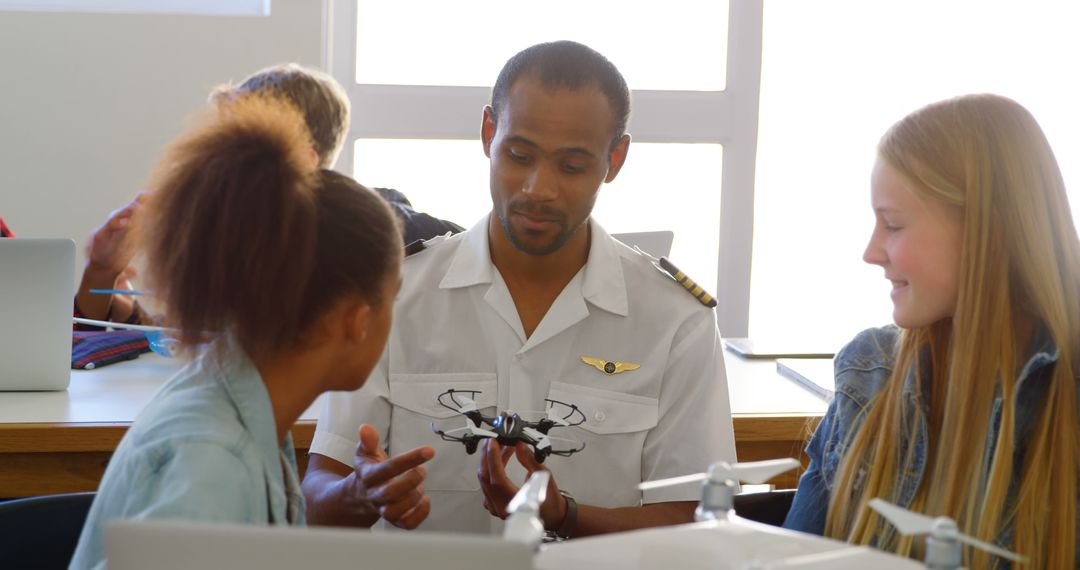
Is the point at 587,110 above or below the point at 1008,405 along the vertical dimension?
above

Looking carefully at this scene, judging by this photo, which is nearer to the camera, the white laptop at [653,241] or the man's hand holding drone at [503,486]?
the man's hand holding drone at [503,486]

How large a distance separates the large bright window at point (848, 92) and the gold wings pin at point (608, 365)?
8.01ft

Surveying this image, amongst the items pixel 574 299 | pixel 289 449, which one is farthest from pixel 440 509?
pixel 289 449

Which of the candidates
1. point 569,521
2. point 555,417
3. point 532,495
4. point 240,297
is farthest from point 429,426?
point 532,495

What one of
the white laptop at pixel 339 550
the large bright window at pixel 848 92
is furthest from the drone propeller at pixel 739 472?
the large bright window at pixel 848 92

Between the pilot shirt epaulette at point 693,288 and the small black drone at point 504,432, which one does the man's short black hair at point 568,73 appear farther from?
the small black drone at point 504,432

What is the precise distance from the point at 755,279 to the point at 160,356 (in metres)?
2.43

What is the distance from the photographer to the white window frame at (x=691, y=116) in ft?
12.8

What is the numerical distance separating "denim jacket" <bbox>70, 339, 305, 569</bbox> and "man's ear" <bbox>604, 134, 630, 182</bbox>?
904 millimetres

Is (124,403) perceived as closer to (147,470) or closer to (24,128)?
(147,470)

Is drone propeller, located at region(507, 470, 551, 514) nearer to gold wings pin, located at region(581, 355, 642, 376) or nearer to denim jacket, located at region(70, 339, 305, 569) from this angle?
denim jacket, located at region(70, 339, 305, 569)

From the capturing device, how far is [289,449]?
1.30 m

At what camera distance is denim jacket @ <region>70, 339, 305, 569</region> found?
955 mm

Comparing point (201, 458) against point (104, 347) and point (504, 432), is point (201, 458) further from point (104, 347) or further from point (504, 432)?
point (104, 347)
